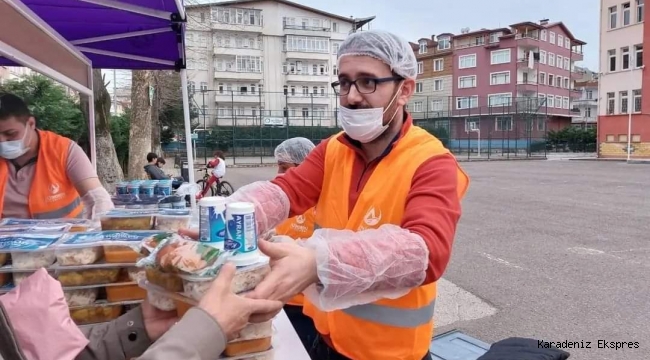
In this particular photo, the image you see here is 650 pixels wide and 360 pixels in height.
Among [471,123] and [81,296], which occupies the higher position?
[471,123]

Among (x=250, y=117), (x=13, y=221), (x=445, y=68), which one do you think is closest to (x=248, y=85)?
(x=250, y=117)

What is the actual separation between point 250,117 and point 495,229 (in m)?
32.7

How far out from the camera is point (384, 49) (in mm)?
1691

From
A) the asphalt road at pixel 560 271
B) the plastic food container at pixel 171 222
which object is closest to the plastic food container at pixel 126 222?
the plastic food container at pixel 171 222

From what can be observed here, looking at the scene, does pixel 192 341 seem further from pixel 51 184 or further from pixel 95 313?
pixel 51 184

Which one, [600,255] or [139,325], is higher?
[139,325]

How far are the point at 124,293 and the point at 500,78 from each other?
55.2 metres

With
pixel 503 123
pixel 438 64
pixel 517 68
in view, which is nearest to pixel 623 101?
pixel 503 123

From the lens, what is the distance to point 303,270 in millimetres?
1271

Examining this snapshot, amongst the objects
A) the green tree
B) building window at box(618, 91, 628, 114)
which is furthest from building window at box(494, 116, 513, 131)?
the green tree

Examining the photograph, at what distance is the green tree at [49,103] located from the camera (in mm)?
3219

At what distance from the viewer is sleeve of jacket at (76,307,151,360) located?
1.54 m

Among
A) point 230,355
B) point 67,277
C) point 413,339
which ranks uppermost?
point 67,277

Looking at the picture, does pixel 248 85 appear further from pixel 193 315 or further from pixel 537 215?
pixel 193 315
